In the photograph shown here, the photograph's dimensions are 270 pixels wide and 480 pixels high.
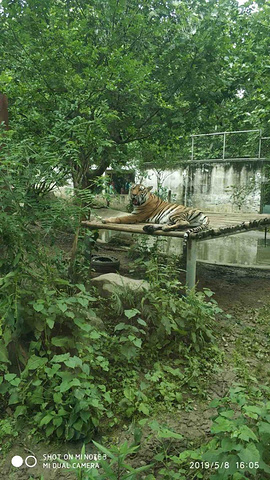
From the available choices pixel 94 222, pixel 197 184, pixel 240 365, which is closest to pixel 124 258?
pixel 94 222

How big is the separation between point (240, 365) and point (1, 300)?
2.26 meters

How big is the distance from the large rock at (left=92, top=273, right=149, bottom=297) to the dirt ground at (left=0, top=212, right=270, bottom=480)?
1.07 m

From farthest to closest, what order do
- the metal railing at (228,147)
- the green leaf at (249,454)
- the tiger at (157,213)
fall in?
the metal railing at (228,147) < the tiger at (157,213) < the green leaf at (249,454)

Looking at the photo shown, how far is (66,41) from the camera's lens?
492 cm

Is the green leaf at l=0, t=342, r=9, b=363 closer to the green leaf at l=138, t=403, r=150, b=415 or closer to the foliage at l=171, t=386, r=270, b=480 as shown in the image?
the green leaf at l=138, t=403, r=150, b=415

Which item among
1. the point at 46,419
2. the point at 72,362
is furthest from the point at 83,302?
the point at 46,419

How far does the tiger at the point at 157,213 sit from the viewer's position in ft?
19.5

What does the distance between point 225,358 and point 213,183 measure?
455 inches

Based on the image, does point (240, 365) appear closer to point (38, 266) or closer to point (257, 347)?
point (257, 347)

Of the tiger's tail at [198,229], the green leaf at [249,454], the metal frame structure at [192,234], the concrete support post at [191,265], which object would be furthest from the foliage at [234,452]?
the tiger's tail at [198,229]

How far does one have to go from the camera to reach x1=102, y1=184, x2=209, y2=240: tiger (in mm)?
5930

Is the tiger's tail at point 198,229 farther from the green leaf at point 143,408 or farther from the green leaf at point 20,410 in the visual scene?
the green leaf at point 20,410

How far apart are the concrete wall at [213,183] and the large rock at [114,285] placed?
974cm

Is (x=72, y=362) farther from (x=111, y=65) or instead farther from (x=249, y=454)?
(x=111, y=65)
